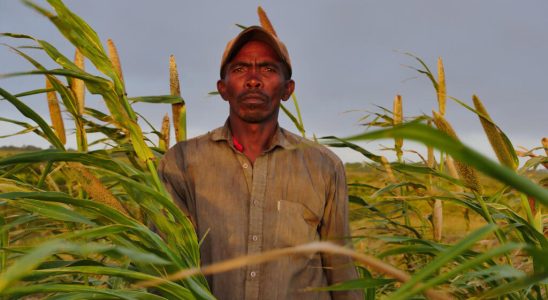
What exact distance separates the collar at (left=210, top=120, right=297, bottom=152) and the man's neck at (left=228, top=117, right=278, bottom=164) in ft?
0.06

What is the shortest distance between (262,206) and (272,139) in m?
0.23

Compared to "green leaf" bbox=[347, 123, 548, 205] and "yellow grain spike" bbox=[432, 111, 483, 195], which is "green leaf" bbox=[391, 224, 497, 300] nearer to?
"green leaf" bbox=[347, 123, 548, 205]

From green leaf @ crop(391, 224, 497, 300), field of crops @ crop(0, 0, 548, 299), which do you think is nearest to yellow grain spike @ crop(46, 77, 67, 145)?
field of crops @ crop(0, 0, 548, 299)

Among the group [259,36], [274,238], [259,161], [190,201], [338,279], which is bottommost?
[338,279]

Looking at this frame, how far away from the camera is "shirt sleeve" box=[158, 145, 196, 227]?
6.05 feet

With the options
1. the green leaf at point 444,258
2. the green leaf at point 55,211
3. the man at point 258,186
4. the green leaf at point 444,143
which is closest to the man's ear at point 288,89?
the man at point 258,186

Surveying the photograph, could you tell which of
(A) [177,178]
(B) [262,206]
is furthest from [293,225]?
(A) [177,178]

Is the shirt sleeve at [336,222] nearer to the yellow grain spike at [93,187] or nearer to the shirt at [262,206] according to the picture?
the shirt at [262,206]

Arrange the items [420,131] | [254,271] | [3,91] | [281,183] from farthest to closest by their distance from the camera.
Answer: [281,183] → [254,271] → [3,91] → [420,131]

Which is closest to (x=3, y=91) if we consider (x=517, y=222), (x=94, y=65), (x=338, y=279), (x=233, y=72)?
(x=94, y=65)

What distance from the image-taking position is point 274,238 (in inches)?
69.9

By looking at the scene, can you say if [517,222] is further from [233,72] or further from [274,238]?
[233,72]

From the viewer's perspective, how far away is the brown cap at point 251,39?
1838mm

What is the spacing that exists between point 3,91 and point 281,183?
96cm
